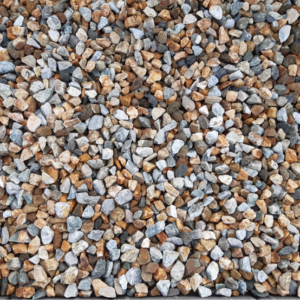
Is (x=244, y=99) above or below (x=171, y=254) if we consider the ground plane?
above

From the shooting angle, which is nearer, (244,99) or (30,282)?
(30,282)

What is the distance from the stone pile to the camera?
2.97 feet

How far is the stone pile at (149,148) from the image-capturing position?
2.97ft

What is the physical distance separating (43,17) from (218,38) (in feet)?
2.26

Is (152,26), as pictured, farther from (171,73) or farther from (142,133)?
(142,133)

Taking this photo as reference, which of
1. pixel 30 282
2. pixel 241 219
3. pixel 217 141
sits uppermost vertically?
pixel 217 141

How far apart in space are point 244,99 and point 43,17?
84 centimetres

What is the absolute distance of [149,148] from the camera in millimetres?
975

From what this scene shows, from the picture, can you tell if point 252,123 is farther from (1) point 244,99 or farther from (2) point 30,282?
(2) point 30,282

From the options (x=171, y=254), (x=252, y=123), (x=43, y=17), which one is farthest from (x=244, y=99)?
(x=43, y=17)

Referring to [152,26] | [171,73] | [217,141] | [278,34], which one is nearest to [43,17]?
[152,26]

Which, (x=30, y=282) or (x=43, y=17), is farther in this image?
(x=43, y=17)

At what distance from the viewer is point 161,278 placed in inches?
35.2

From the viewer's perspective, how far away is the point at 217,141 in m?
1.01
